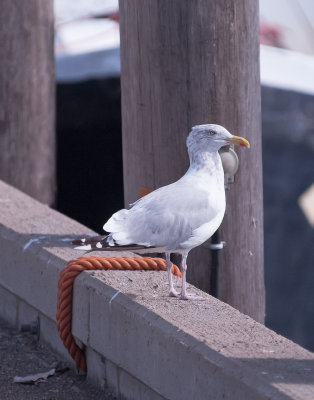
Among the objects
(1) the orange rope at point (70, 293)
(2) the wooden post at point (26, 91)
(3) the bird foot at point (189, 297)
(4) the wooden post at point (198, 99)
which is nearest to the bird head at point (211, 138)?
(4) the wooden post at point (198, 99)

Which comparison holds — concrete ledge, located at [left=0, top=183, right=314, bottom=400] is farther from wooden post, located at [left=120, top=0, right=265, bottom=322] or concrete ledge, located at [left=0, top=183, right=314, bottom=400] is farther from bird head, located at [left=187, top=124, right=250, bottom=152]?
bird head, located at [left=187, top=124, right=250, bottom=152]

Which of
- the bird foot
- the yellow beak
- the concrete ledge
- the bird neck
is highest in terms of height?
the yellow beak

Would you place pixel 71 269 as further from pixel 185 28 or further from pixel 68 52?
pixel 68 52

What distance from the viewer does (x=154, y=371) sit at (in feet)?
10.9

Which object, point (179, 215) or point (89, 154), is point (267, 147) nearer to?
point (89, 154)

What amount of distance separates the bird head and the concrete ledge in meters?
0.68

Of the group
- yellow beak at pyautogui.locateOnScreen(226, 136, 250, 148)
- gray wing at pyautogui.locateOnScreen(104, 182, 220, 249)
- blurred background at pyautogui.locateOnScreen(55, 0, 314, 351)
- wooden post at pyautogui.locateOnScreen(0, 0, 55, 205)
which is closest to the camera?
gray wing at pyautogui.locateOnScreen(104, 182, 220, 249)

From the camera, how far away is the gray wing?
134 inches

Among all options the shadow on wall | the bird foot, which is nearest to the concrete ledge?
the bird foot

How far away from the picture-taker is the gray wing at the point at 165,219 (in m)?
3.41

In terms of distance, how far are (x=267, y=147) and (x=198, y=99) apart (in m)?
3.70

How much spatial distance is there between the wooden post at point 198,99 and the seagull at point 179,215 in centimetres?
54

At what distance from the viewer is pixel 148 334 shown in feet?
11.1

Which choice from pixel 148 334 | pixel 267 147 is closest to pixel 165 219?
pixel 148 334
